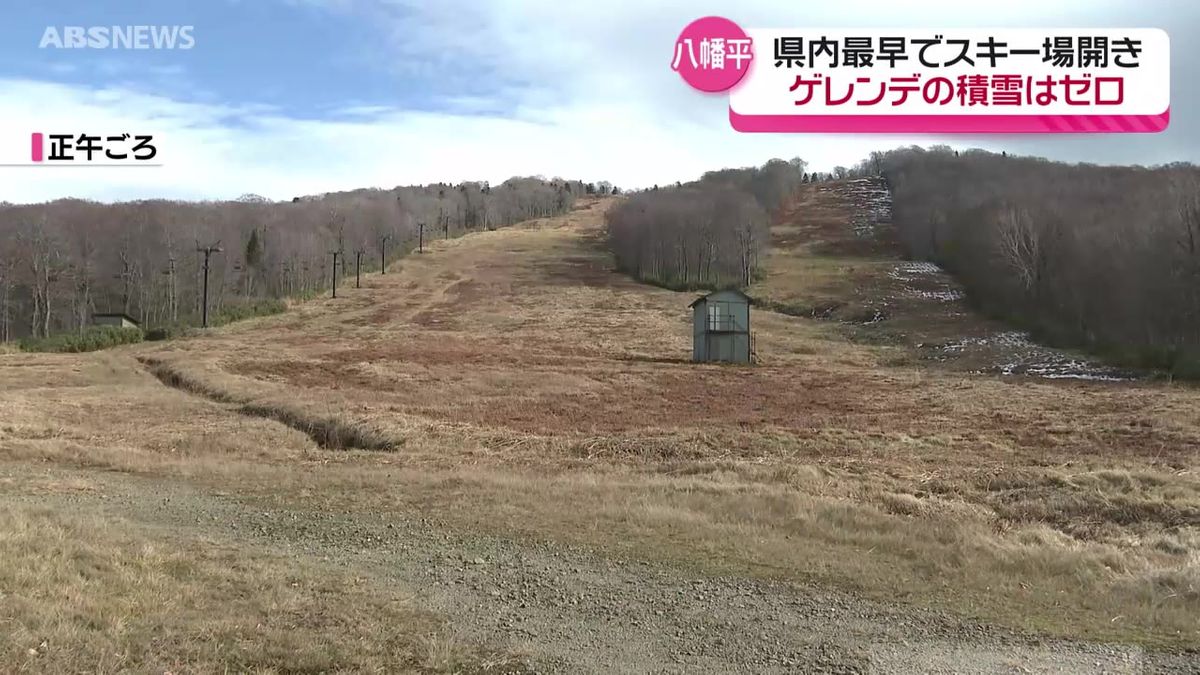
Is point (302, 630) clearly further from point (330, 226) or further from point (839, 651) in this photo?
point (330, 226)

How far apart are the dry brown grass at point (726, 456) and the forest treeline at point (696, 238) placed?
52116mm

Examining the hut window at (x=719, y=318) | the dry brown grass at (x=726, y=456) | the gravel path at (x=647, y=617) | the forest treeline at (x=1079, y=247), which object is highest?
the forest treeline at (x=1079, y=247)

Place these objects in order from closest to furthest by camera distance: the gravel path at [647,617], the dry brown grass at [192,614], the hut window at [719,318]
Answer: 1. the dry brown grass at [192,614]
2. the gravel path at [647,617]
3. the hut window at [719,318]

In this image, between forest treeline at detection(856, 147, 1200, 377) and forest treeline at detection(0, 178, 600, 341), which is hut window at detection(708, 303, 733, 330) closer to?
forest treeline at detection(856, 147, 1200, 377)

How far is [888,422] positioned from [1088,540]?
16.6m

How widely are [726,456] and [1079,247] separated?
54.7m

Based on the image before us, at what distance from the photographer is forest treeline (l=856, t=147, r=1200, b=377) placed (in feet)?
170

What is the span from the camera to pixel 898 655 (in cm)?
723

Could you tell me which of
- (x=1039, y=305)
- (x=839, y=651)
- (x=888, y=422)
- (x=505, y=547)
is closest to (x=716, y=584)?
(x=839, y=651)

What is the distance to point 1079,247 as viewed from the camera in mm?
63406

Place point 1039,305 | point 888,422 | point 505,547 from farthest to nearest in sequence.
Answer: point 1039,305 → point 888,422 → point 505,547

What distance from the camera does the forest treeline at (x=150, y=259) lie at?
308 ft

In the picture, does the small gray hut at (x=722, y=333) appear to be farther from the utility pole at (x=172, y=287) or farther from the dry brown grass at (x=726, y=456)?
the utility pole at (x=172, y=287)

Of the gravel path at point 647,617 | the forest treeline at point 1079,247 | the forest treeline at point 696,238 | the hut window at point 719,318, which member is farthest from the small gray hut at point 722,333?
the gravel path at point 647,617
